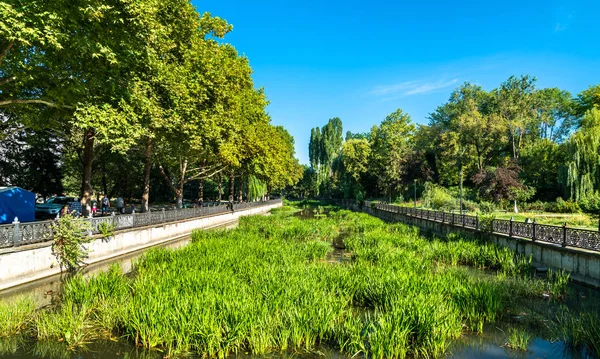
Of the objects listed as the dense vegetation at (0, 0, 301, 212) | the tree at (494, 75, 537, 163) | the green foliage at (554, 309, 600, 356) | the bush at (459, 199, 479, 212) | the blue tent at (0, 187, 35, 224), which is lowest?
the green foliage at (554, 309, 600, 356)

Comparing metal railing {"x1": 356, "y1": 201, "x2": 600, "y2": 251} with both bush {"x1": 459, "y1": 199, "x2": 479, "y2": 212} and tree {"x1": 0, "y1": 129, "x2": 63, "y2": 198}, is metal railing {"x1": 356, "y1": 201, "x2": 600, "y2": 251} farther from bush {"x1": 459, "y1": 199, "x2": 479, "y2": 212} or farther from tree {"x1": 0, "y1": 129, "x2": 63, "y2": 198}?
tree {"x1": 0, "y1": 129, "x2": 63, "y2": 198}

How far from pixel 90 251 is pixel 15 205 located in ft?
21.5

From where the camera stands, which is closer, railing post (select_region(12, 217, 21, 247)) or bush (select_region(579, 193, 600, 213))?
railing post (select_region(12, 217, 21, 247))

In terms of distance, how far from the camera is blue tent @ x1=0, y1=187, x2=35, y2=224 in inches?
623

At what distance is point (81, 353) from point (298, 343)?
4055 mm

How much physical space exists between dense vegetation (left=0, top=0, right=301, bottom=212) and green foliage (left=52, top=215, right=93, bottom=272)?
3.85m

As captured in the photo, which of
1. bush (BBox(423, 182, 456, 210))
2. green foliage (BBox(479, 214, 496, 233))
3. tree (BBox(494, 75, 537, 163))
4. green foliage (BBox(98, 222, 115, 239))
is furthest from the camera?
tree (BBox(494, 75, 537, 163))

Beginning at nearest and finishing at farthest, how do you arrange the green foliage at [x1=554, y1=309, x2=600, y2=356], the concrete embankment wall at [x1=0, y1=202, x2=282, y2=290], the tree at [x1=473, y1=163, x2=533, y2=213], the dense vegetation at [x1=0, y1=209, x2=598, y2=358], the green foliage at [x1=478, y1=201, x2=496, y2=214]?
the dense vegetation at [x1=0, y1=209, x2=598, y2=358], the green foliage at [x1=554, y1=309, x2=600, y2=356], the concrete embankment wall at [x1=0, y1=202, x2=282, y2=290], the tree at [x1=473, y1=163, x2=533, y2=213], the green foliage at [x1=478, y1=201, x2=496, y2=214]

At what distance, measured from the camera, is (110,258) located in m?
15.1

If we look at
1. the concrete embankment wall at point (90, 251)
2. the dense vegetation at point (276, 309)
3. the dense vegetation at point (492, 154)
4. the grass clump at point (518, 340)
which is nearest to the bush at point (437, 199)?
the dense vegetation at point (492, 154)

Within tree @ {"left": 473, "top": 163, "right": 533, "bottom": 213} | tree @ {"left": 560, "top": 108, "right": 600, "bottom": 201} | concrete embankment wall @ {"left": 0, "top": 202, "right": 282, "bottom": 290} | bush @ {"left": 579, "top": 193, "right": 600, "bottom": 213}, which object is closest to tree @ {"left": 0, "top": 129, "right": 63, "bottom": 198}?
concrete embankment wall @ {"left": 0, "top": 202, "right": 282, "bottom": 290}

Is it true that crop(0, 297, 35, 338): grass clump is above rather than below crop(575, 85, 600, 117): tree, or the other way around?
below

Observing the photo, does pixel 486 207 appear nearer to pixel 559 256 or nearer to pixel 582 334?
pixel 559 256

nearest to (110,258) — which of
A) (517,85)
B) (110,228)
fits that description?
Answer: (110,228)
